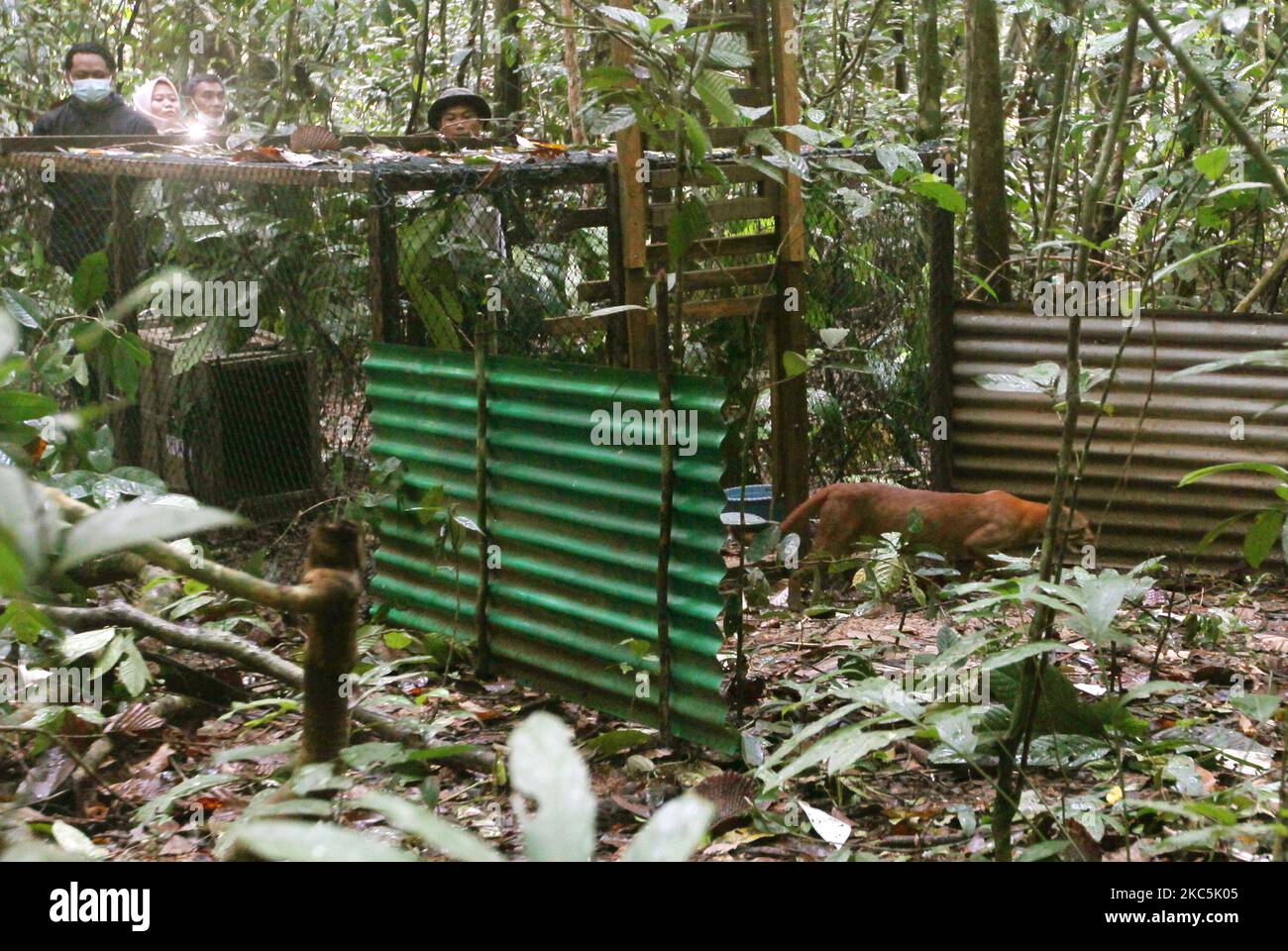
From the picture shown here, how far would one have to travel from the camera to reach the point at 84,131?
915cm

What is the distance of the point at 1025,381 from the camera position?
358 cm

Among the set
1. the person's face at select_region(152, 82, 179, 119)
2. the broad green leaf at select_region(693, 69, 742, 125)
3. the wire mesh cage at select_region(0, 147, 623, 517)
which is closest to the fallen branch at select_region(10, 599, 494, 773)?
the broad green leaf at select_region(693, 69, 742, 125)

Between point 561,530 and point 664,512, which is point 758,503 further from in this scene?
point 664,512

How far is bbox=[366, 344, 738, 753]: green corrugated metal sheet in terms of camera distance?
14.2 ft

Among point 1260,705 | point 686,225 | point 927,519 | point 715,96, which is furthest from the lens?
point 927,519

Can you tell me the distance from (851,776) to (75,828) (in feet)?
7.24

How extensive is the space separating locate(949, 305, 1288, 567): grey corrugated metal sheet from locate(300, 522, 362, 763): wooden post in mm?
5287

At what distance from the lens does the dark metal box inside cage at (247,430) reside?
7035mm

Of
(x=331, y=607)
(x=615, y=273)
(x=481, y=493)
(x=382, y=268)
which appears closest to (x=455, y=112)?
(x=615, y=273)

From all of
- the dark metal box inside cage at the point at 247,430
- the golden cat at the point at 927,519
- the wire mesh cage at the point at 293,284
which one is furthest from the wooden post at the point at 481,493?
the dark metal box inside cage at the point at 247,430

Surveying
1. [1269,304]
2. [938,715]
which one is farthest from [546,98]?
[938,715]

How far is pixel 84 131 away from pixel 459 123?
2.60 meters

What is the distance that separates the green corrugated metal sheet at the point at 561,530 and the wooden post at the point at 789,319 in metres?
1.85

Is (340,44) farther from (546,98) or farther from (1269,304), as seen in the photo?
(1269,304)
